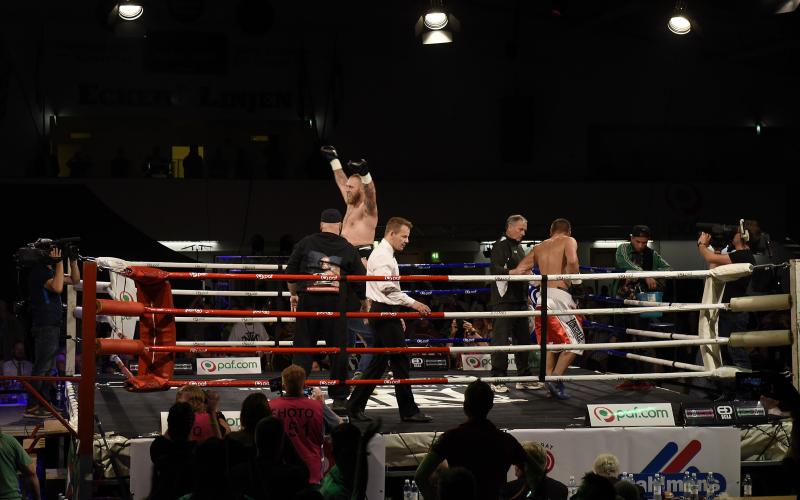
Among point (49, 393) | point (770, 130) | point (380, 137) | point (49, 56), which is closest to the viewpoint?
point (49, 393)

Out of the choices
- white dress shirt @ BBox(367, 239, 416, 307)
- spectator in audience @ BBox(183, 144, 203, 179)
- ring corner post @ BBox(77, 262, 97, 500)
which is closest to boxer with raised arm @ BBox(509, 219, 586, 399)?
white dress shirt @ BBox(367, 239, 416, 307)

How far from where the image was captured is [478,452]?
454 cm

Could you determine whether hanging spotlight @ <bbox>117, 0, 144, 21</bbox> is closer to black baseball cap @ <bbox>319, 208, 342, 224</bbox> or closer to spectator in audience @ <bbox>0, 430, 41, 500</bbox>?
black baseball cap @ <bbox>319, 208, 342, 224</bbox>

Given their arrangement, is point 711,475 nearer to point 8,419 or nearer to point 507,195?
point 8,419

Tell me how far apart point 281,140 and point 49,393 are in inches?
319

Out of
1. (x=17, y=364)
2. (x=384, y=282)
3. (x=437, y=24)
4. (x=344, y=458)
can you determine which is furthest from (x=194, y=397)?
(x=17, y=364)

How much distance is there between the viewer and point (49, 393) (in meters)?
9.69

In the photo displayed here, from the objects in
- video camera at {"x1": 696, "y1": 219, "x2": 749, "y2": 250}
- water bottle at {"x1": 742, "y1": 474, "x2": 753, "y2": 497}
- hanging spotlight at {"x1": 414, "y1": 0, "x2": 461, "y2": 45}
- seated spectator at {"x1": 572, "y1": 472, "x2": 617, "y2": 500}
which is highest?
hanging spotlight at {"x1": 414, "y1": 0, "x2": 461, "y2": 45}

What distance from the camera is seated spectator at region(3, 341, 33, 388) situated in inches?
441

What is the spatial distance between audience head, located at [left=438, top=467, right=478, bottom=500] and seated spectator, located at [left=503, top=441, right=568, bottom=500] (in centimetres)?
126

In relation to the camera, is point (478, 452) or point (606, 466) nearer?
point (478, 452)

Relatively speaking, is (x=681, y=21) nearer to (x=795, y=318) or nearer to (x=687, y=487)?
(x=795, y=318)

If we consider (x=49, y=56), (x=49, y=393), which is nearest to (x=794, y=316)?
(x=49, y=393)

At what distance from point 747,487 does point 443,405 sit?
7.09ft
